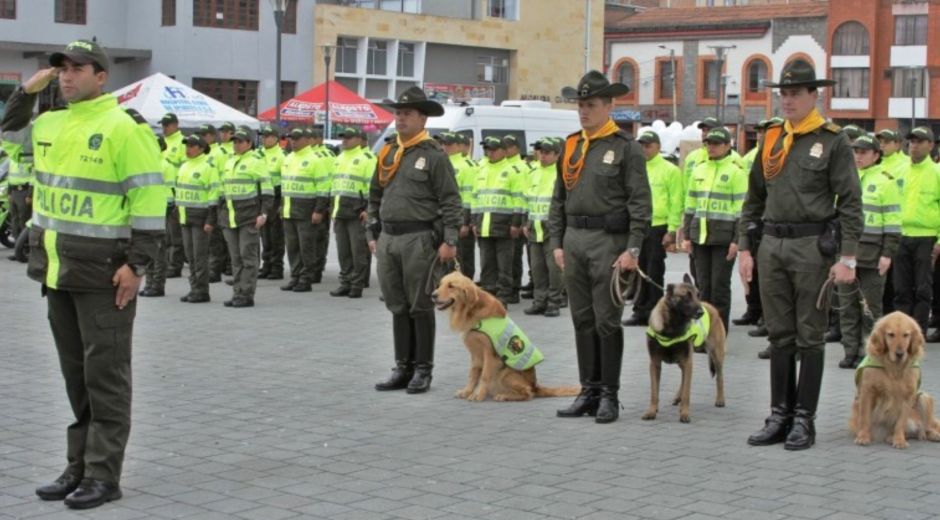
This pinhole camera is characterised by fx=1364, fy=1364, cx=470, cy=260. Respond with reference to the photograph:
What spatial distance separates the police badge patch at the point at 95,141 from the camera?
254 inches

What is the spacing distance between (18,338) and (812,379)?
7585 millimetres

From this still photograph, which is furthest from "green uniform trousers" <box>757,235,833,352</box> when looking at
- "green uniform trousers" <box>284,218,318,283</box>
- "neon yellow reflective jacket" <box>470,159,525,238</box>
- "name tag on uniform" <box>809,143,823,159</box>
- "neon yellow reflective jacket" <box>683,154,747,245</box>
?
"green uniform trousers" <box>284,218,318,283</box>

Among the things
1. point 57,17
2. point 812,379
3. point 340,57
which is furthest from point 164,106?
point 340,57

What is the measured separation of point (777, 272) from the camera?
321 inches

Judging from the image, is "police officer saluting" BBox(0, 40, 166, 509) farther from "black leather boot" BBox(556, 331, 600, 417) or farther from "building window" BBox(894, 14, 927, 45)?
"building window" BBox(894, 14, 927, 45)

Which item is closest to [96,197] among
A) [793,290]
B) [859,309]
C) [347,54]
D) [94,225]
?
[94,225]

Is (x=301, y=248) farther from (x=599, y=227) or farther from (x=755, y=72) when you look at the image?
(x=755, y=72)

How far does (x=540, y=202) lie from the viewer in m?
15.6

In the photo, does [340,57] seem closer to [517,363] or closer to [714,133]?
[714,133]

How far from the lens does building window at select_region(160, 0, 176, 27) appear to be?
160ft

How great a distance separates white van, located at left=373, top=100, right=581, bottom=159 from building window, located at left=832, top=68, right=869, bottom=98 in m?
45.9

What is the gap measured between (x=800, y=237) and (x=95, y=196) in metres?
4.05

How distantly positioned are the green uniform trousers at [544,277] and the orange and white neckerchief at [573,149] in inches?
234

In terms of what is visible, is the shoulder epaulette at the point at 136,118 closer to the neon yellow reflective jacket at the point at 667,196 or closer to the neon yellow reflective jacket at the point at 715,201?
the neon yellow reflective jacket at the point at 715,201
